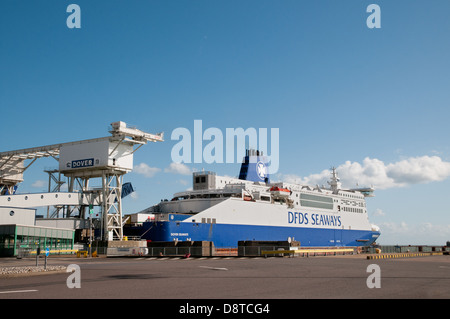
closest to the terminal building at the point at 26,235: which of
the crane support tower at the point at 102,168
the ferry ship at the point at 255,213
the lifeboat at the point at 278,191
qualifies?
the crane support tower at the point at 102,168

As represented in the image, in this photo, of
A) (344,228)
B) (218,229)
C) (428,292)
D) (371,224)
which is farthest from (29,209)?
(371,224)

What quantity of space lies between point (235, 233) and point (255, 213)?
5.04 meters

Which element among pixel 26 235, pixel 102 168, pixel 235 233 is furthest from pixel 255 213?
pixel 26 235

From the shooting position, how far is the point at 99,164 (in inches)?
1884

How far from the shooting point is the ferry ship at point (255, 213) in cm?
4900

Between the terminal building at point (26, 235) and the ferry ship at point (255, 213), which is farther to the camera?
the ferry ship at point (255, 213)

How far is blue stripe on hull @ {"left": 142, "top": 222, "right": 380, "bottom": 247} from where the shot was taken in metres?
47.1

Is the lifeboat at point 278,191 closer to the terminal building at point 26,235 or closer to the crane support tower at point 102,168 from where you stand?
the crane support tower at point 102,168

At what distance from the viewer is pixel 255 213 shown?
56.6 metres

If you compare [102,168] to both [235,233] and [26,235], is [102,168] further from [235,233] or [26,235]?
[235,233]

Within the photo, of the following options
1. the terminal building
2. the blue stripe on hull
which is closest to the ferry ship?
the blue stripe on hull
